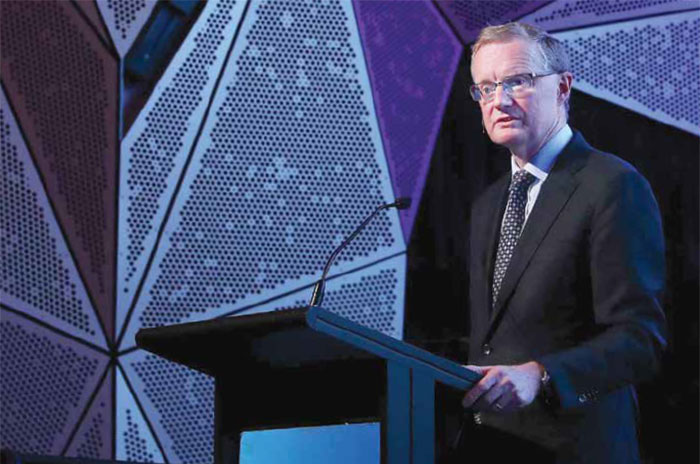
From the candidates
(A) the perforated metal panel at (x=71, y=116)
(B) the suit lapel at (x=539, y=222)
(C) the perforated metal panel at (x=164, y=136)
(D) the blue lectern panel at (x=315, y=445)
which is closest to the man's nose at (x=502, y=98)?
(B) the suit lapel at (x=539, y=222)

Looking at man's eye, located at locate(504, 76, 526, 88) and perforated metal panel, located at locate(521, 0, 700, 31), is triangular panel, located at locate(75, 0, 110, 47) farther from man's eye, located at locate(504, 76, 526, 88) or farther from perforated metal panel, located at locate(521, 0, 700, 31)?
man's eye, located at locate(504, 76, 526, 88)

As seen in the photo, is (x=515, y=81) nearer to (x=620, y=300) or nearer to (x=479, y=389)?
(x=620, y=300)

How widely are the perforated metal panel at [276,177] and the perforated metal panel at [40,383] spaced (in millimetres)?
212

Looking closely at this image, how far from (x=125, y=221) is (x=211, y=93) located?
2.20 feet

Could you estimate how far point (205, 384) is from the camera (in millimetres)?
4672

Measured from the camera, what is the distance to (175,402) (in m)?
4.64

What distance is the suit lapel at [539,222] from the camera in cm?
250

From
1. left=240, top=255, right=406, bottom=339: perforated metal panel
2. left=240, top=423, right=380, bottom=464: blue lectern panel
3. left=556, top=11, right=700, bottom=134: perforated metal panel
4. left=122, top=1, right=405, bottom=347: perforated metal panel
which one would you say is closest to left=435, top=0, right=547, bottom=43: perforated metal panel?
left=556, top=11, right=700, bottom=134: perforated metal panel

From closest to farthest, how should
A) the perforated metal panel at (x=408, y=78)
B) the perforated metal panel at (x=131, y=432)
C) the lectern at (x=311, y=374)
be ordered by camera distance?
the lectern at (x=311, y=374), the perforated metal panel at (x=131, y=432), the perforated metal panel at (x=408, y=78)

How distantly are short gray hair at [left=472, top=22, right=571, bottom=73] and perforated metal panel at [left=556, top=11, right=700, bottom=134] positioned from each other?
2148 mm

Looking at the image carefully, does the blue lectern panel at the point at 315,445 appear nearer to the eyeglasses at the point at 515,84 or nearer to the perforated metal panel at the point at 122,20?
the eyeglasses at the point at 515,84

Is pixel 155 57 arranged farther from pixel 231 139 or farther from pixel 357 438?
pixel 357 438

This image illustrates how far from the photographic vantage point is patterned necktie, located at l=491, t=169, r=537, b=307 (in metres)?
2.59

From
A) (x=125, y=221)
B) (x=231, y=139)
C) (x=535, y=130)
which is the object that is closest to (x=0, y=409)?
(x=125, y=221)
